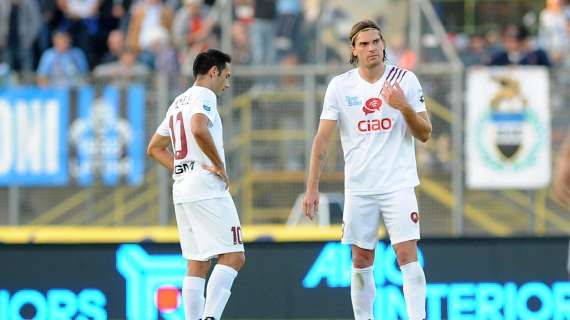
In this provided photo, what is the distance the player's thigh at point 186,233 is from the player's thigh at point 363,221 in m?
1.14

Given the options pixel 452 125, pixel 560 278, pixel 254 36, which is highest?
pixel 254 36

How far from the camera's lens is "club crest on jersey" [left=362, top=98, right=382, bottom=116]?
34.1 feet

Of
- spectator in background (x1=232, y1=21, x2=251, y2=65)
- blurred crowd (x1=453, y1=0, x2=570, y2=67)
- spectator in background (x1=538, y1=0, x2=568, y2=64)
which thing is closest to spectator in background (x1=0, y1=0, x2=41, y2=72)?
spectator in background (x1=232, y1=21, x2=251, y2=65)

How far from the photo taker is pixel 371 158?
10.4 meters

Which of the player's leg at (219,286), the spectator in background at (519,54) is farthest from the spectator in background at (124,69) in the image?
the player's leg at (219,286)

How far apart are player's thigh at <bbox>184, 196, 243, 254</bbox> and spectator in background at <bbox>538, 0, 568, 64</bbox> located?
10.3m

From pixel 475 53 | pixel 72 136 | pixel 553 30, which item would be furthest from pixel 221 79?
pixel 553 30

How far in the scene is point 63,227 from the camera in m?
17.8

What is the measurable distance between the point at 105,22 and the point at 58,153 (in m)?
2.98

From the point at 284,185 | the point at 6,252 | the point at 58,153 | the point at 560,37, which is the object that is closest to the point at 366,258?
the point at 6,252

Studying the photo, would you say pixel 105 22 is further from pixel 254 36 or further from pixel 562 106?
pixel 562 106

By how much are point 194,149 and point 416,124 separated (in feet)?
5.33

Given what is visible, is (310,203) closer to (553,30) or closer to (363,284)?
(363,284)

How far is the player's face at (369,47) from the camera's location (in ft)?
33.8
